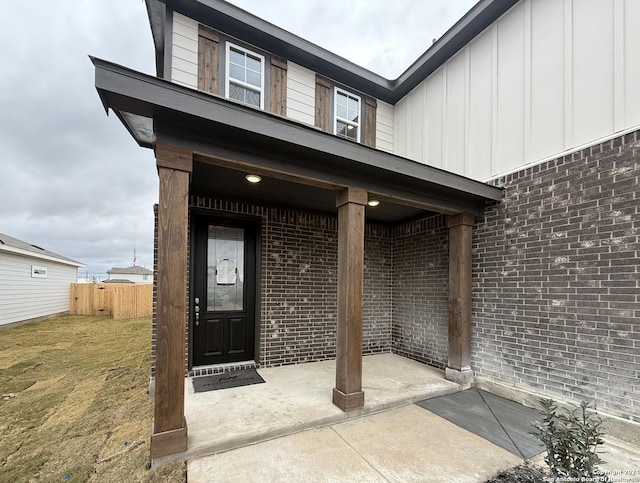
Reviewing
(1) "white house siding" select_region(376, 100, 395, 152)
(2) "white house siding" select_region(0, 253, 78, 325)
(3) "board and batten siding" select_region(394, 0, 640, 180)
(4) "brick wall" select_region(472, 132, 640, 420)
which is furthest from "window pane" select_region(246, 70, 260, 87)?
(2) "white house siding" select_region(0, 253, 78, 325)

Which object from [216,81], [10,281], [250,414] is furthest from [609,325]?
[10,281]

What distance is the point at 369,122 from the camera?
19.2ft

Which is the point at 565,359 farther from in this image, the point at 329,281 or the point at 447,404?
the point at 329,281

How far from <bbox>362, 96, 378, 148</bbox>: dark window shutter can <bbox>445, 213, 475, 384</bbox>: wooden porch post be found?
8.11 feet

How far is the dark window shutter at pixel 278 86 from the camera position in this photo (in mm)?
4766

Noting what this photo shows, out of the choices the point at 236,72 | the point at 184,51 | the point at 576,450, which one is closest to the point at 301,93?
the point at 236,72

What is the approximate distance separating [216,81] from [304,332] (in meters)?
4.23

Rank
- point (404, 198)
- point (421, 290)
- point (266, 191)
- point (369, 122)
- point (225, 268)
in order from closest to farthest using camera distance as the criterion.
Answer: point (404, 198), point (266, 191), point (225, 268), point (421, 290), point (369, 122)

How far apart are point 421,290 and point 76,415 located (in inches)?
201

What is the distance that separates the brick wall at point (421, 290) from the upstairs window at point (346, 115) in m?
2.13

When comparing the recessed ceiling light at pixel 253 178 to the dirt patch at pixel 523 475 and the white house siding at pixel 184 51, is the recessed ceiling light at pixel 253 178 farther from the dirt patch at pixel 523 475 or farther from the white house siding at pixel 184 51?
the dirt patch at pixel 523 475

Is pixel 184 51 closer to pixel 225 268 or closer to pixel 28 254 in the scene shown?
pixel 225 268

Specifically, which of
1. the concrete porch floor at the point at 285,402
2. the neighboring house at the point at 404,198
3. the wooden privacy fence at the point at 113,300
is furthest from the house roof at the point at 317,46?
the wooden privacy fence at the point at 113,300

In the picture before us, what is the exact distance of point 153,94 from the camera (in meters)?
2.09
